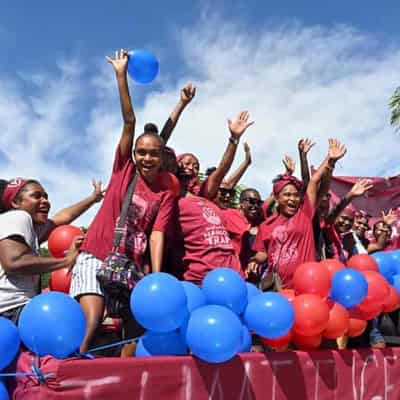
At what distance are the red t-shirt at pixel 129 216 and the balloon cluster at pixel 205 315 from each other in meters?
0.46

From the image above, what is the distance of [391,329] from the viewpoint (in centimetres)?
425

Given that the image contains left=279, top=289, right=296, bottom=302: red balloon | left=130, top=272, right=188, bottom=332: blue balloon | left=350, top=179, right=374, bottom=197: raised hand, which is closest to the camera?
left=130, top=272, right=188, bottom=332: blue balloon

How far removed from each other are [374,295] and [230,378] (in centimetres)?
121

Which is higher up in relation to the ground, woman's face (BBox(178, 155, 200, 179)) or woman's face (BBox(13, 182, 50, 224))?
woman's face (BBox(178, 155, 200, 179))

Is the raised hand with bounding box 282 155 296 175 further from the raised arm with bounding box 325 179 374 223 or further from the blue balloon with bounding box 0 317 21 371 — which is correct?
the blue balloon with bounding box 0 317 21 371

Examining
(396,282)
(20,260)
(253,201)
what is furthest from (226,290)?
(253,201)

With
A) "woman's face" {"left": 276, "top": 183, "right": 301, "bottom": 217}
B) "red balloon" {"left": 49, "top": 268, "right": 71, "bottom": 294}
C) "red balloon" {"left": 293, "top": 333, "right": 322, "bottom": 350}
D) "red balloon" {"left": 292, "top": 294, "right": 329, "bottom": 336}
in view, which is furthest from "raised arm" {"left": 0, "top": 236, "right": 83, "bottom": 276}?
"woman's face" {"left": 276, "top": 183, "right": 301, "bottom": 217}

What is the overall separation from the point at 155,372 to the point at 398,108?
12.8 metres

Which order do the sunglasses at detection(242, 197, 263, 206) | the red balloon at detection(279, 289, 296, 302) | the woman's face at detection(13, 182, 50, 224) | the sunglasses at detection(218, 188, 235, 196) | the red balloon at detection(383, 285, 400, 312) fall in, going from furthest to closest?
the sunglasses at detection(242, 197, 263, 206)
the sunglasses at detection(218, 188, 235, 196)
the red balloon at detection(383, 285, 400, 312)
the red balloon at detection(279, 289, 296, 302)
the woman's face at detection(13, 182, 50, 224)

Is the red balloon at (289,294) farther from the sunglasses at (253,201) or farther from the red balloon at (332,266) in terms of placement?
the sunglasses at (253,201)

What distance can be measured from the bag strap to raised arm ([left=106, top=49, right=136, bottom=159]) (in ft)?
0.60

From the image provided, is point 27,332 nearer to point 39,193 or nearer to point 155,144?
point 39,193

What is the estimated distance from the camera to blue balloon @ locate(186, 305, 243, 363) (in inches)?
97.0

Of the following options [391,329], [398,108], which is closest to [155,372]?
[391,329]
